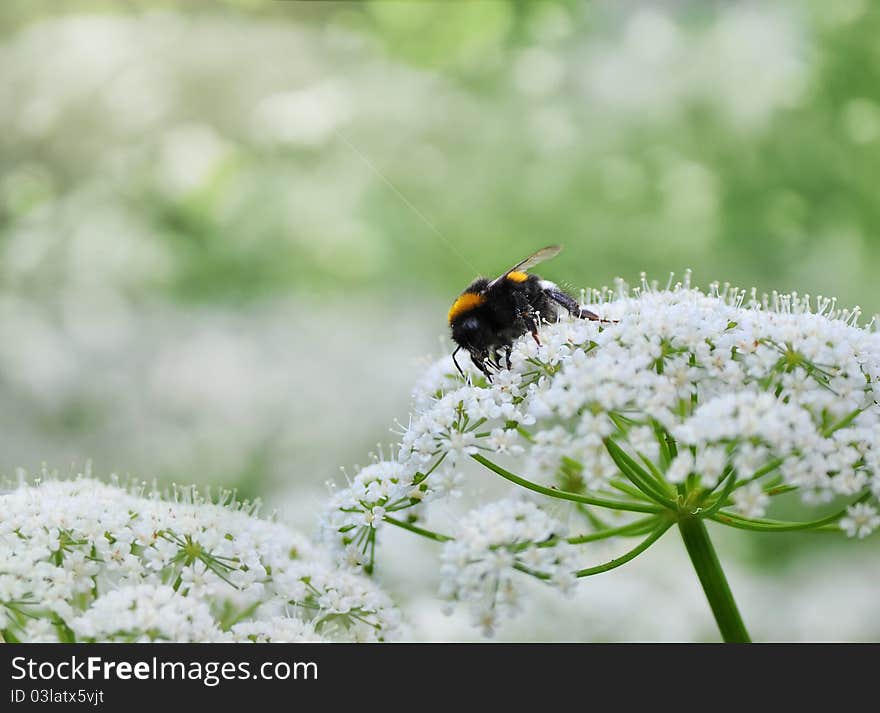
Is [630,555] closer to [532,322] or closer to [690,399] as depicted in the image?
[690,399]

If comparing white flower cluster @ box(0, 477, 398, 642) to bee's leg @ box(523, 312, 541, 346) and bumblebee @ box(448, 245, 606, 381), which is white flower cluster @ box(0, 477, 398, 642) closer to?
bumblebee @ box(448, 245, 606, 381)

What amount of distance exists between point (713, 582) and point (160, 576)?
5.25 feet

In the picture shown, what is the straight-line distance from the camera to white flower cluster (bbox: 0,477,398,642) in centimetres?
253

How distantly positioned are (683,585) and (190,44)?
5494mm

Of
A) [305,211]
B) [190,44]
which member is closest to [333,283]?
[305,211]

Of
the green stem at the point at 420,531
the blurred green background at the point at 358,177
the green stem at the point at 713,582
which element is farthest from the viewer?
the blurred green background at the point at 358,177

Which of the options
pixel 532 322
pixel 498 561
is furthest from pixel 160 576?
pixel 532 322

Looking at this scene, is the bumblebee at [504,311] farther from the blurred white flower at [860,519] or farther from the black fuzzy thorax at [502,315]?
the blurred white flower at [860,519]

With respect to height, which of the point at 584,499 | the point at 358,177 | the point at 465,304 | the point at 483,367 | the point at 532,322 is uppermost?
the point at 358,177

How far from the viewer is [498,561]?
8.01 ft

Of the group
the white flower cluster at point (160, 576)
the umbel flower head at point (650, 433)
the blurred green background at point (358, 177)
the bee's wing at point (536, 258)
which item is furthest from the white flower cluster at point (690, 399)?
the blurred green background at point (358, 177)

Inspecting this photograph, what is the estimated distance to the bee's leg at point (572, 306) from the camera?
3004mm

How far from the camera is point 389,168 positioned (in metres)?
7.71

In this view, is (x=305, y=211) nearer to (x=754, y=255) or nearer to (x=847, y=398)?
(x=754, y=255)
